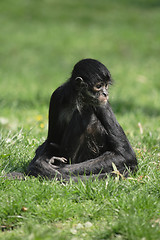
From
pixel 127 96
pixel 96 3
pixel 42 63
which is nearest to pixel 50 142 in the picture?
pixel 127 96

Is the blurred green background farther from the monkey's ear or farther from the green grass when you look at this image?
the monkey's ear

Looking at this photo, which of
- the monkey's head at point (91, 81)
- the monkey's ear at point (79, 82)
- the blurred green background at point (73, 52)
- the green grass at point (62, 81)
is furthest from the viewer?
the blurred green background at point (73, 52)

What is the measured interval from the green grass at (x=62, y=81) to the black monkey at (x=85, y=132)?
0.31 metres

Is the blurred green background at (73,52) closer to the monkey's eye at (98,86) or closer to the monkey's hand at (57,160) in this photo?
the monkey's hand at (57,160)

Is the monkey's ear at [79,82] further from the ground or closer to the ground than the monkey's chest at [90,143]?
further from the ground

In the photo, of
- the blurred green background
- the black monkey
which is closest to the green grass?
the blurred green background

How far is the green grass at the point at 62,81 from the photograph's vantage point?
400cm

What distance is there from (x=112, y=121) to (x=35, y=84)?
25.5 feet

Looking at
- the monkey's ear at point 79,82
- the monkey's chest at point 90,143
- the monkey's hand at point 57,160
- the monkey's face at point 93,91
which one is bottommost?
the monkey's hand at point 57,160

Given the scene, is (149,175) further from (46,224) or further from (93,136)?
(46,224)

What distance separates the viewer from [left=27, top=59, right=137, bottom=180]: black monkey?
4965 mm

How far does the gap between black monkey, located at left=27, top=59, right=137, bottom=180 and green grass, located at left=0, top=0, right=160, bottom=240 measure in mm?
312

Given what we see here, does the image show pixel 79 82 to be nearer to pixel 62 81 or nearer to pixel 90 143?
pixel 90 143

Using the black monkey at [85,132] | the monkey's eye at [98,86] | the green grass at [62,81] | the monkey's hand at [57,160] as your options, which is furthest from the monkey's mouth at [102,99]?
the green grass at [62,81]
